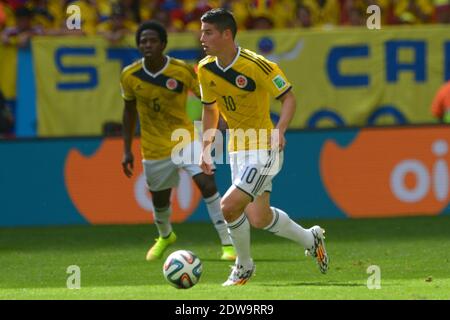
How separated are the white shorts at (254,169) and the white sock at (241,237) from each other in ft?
0.77

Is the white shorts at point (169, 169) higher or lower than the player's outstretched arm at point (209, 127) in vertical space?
lower

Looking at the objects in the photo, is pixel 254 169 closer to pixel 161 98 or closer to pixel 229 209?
pixel 229 209

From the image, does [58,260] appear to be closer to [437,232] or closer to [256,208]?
[256,208]

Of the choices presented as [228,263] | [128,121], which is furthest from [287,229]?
[128,121]

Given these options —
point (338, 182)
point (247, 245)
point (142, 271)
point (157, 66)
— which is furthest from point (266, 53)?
point (247, 245)

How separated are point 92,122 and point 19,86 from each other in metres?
1.08

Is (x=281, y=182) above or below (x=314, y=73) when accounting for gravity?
below

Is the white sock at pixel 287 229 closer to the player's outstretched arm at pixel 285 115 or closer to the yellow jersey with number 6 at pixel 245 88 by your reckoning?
the yellow jersey with number 6 at pixel 245 88

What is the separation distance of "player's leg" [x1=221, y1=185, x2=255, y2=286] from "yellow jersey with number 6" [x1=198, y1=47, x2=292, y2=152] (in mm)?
440

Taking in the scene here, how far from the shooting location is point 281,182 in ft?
50.8

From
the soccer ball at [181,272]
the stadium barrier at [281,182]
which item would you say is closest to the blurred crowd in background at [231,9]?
the stadium barrier at [281,182]

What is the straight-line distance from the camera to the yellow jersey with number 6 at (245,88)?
9.99 m

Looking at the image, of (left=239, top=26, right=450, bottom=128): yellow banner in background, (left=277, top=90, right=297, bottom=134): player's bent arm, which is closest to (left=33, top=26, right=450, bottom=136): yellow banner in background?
(left=239, top=26, right=450, bottom=128): yellow banner in background

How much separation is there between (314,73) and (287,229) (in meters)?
6.62
